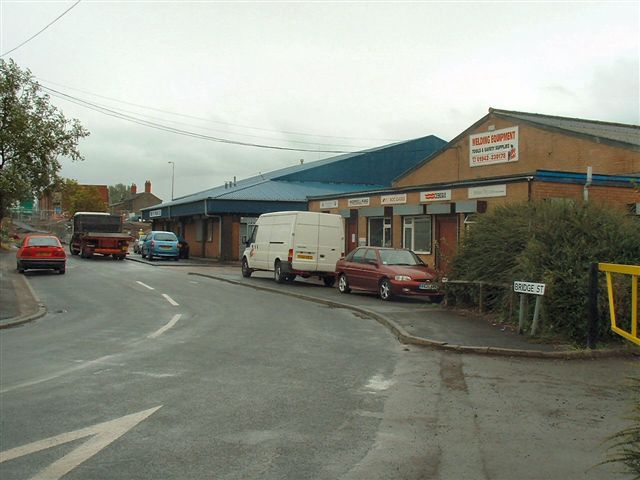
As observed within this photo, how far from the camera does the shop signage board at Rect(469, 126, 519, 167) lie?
26.5m

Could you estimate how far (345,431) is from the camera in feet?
18.5

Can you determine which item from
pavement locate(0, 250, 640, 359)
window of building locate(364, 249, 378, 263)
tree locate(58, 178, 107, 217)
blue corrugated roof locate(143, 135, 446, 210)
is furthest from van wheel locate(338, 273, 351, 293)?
tree locate(58, 178, 107, 217)

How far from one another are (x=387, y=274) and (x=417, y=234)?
24.2ft

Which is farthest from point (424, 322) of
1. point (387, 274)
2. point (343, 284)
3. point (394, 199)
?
point (394, 199)

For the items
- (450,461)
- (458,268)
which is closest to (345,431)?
(450,461)

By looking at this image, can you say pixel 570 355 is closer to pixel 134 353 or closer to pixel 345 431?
pixel 345 431

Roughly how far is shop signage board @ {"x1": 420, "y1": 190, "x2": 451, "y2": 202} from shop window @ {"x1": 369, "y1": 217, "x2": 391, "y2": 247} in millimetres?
2696

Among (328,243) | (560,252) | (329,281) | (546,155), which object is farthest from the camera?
(546,155)

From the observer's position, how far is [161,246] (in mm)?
38344

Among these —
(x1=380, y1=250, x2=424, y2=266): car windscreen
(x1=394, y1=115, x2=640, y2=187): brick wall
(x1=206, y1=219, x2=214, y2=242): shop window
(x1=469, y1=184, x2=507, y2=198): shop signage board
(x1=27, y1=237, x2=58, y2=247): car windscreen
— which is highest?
(x1=394, y1=115, x2=640, y2=187): brick wall

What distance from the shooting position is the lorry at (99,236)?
36.9 m

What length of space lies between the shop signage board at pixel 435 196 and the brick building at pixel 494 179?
0.04 meters

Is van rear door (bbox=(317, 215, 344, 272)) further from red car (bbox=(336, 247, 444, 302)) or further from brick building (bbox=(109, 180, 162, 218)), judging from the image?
brick building (bbox=(109, 180, 162, 218))

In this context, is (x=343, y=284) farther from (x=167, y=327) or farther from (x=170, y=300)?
(x=167, y=327)
